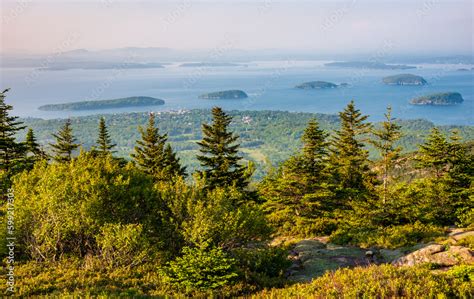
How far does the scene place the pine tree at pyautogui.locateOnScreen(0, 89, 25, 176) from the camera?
35281mm

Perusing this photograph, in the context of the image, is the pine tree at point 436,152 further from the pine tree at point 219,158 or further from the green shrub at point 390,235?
the pine tree at point 219,158

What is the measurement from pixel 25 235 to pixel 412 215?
2595 cm

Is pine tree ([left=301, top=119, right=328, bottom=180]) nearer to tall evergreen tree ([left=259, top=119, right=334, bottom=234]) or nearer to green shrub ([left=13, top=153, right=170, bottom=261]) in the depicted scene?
tall evergreen tree ([left=259, top=119, right=334, bottom=234])

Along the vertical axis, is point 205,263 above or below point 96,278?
above

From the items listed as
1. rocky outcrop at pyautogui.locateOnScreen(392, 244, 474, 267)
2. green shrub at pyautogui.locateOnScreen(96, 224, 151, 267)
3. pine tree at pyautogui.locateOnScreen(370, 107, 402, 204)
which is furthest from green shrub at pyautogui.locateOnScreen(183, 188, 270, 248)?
pine tree at pyautogui.locateOnScreen(370, 107, 402, 204)

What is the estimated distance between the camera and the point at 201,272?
14.2 m

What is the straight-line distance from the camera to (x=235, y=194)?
18797 mm

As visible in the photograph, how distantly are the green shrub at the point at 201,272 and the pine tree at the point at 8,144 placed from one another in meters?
28.1

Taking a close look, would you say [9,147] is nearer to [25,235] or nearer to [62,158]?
[62,158]

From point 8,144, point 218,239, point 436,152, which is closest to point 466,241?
point 436,152

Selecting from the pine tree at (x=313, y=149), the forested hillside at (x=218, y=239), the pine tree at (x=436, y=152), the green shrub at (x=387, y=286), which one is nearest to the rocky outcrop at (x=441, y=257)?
the forested hillside at (x=218, y=239)

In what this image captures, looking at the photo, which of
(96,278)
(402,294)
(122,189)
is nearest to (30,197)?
(122,189)

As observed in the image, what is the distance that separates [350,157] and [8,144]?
35.8 m

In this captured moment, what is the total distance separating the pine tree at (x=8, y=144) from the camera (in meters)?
35.3
